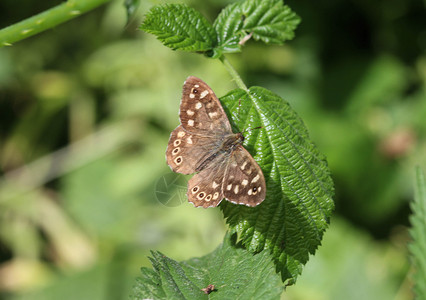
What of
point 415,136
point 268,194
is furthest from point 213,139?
point 415,136

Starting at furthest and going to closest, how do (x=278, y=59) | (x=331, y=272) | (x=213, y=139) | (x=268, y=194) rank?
(x=278, y=59) < (x=331, y=272) < (x=213, y=139) < (x=268, y=194)

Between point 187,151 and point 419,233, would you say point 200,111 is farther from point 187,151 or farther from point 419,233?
point 419,233

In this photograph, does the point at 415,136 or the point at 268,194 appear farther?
the point at 415,136

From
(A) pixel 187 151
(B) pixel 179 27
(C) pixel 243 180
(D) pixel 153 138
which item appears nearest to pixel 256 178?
(C) pixel 243 180

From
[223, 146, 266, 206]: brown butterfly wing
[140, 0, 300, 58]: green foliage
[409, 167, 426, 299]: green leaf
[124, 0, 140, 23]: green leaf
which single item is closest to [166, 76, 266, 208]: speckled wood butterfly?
[223, 146, 266, 206]: brown butterfly wing

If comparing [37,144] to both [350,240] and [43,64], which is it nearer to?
[43,64]

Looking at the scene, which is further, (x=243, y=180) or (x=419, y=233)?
(x=419, y=233)

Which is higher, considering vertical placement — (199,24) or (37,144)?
(199,24)
